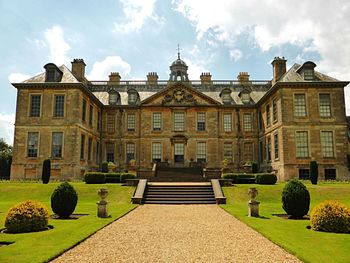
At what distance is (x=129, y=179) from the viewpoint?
74.3 feet

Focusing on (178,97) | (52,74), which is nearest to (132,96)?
(178,97)

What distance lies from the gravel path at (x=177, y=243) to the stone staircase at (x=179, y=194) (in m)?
5.96

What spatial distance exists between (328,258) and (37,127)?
2655 centimetres

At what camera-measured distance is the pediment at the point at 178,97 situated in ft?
113

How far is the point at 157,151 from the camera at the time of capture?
112 feet

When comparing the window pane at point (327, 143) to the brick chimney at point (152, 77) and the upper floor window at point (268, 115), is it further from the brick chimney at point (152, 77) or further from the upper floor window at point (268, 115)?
the brick chimney at point (152, 77)

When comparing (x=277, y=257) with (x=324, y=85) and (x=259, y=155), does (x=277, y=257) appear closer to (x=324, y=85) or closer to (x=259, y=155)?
(x=324, y=85)

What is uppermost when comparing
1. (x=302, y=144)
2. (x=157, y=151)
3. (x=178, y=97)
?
(x=178, y=97)

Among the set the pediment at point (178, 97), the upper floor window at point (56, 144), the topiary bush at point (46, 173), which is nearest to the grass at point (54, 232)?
the topiary bush at point (46, 173)

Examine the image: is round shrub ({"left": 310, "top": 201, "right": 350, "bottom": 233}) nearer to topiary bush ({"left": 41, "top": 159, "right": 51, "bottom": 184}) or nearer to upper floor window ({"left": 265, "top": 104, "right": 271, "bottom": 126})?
topiary bush ({"left": 41, "top": 159, "right": 51, "bottom": 184})

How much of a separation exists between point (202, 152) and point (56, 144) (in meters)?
14.6

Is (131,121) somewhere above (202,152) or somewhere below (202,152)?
above

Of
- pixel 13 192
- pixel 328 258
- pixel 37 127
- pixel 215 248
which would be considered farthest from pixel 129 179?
pixel 328 258

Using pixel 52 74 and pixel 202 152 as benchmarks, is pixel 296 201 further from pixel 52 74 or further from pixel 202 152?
pixel 52 74
